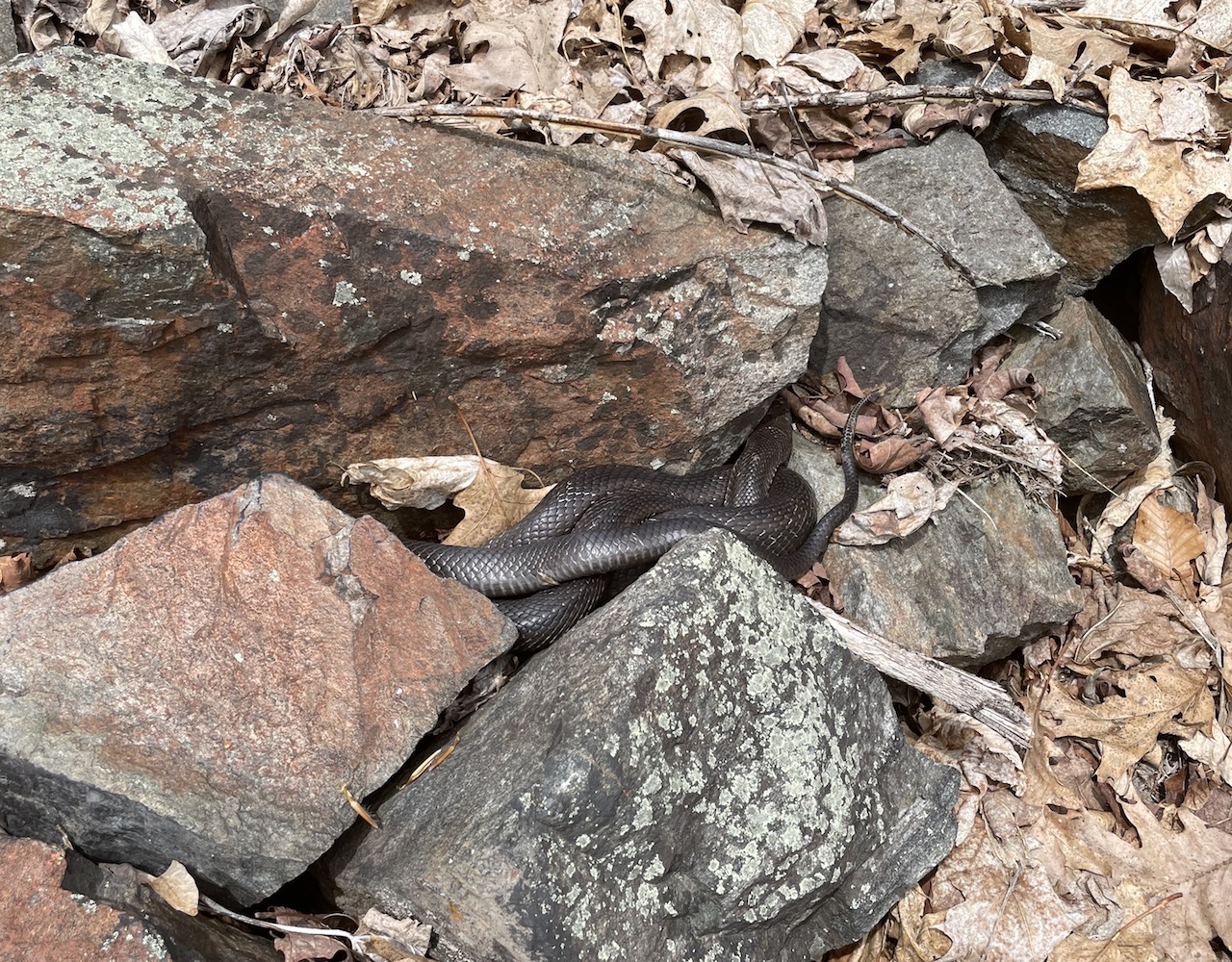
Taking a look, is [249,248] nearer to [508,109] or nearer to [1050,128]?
[508,109]

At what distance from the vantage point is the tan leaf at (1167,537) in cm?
479

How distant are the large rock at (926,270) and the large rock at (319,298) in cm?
55

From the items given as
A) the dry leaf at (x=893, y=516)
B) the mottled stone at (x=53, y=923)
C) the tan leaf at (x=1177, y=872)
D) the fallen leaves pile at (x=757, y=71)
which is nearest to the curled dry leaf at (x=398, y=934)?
the mottled stone at (x=53, y=923)

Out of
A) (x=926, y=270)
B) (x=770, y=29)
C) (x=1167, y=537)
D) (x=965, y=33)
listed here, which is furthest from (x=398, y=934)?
(x=965, y=33)

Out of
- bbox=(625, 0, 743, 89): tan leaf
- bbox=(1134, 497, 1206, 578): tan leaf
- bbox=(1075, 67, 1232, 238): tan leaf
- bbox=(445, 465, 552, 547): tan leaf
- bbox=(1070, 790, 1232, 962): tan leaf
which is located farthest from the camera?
bbox=(1134, 497, 1206, 578): tan leaf

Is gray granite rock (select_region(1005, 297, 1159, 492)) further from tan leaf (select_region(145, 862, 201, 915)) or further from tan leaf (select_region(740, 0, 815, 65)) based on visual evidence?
tan leaf (select_region(145, 862, 201, 915))

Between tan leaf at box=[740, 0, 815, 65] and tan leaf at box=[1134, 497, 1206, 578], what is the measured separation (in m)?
2.83

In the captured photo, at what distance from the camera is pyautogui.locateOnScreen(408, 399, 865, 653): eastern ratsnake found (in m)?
3.77

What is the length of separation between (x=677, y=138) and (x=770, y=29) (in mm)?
1139

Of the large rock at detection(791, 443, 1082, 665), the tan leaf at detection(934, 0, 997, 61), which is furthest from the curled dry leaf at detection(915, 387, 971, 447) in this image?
the tan leaf at detection(934, 0, 997, 61)

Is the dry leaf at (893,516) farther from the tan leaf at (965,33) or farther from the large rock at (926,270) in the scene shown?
the tan leaf at (965,33)

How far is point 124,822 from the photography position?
2771 millimetres

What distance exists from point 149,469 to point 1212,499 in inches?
192

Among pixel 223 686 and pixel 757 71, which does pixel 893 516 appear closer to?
pixel 757 71
